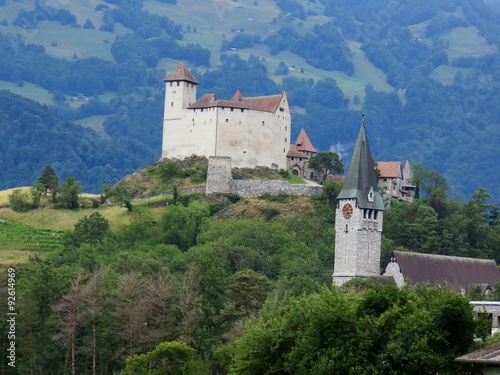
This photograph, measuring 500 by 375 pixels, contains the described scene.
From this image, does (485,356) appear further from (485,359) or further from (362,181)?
(362,181)

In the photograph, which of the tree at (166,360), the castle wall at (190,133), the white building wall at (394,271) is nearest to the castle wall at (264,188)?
the castle wall at (190,133)

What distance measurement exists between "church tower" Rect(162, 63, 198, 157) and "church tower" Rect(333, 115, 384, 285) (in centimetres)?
3437

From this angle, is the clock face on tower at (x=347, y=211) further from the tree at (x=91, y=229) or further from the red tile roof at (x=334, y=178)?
the red tile roof at (x=334, y=178)

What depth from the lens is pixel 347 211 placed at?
10731 centimetres

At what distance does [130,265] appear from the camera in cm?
10575

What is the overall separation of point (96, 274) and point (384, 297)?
36.7m

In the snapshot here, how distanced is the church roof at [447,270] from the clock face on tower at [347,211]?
4659 mm

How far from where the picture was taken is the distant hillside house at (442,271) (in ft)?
337

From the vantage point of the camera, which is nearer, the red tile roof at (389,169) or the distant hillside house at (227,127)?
the distant hillside house at (227,127)

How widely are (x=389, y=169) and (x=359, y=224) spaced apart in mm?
37743

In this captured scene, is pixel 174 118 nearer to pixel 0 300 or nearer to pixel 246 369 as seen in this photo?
pixel 0 300

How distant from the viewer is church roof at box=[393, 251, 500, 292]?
103 m

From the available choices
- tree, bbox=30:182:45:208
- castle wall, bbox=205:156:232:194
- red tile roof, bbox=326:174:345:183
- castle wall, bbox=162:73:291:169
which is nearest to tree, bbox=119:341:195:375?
castle wall, bbox=205:156:232:194

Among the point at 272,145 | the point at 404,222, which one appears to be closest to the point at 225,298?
the point at 404,222
